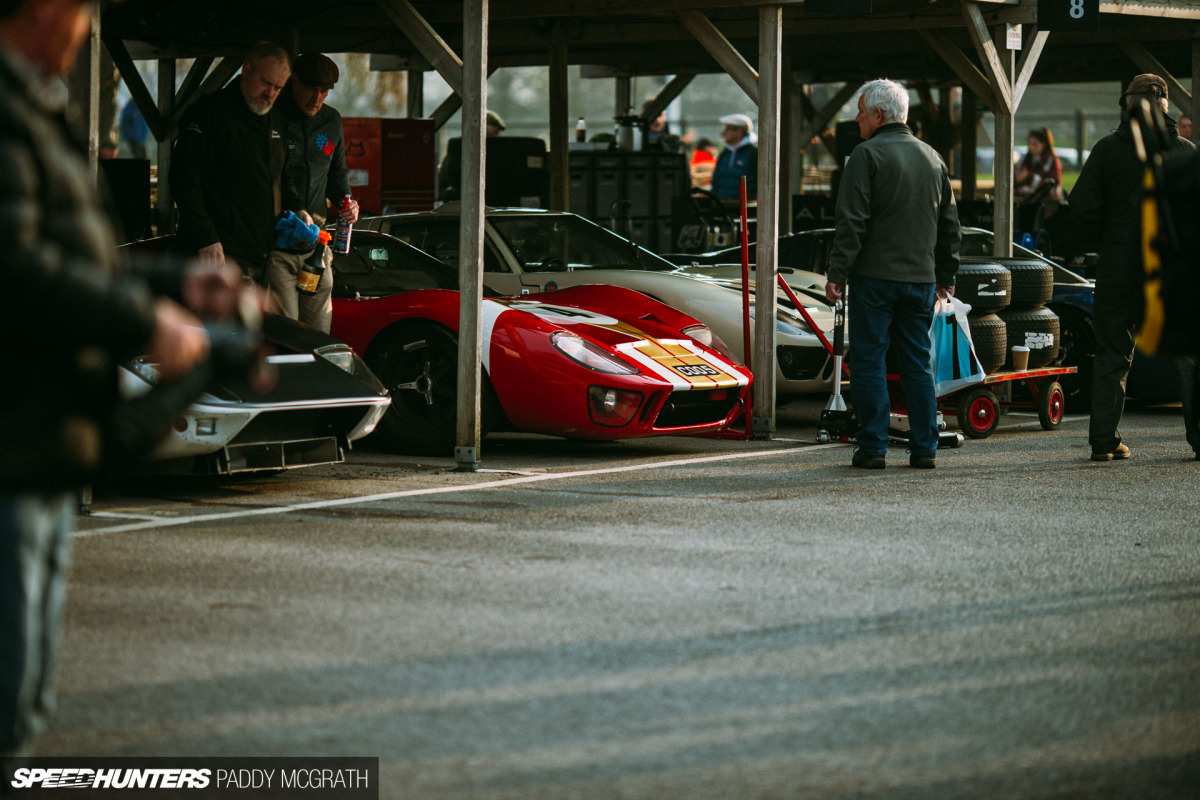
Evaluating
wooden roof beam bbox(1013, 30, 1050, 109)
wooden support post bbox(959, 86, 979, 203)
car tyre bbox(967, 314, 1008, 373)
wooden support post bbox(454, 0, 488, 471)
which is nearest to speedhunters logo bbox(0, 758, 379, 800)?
wooden support post bbox(454, 0, 488, 471)

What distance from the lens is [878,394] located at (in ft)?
27.2

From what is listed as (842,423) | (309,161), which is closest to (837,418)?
(842,423)

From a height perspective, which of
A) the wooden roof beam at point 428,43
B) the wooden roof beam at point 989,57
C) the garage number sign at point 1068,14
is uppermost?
the garage number sign at point 1068,14

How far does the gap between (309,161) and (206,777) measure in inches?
211

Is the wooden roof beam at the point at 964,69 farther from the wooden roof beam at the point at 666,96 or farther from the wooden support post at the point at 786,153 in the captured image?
the wooden roof beam at the point at 666,96

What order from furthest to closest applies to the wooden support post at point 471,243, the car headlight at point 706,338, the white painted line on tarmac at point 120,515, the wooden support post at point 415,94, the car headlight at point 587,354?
the wooden support post at point 415,94 → the car headlight at point 706,338 → the car headlight at point 587,354 → the wooden support post at point 471,243 → the white painted line on tarmac at point 120,515

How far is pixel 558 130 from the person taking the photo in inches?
729

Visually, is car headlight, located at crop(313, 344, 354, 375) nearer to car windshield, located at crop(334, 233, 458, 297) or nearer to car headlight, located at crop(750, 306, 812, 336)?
car windshield, located at crop(334, 233, 458, 297)

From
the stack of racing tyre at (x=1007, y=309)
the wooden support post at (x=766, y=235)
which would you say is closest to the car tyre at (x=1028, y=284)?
the stack of racing tyre at (x=1007, y=309)

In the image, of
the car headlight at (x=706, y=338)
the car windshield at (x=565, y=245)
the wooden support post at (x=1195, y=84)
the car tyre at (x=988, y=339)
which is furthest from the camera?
the wooden support post at (x=1195, y=84)

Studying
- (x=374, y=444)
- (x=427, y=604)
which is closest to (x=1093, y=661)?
(x=427, y=604)

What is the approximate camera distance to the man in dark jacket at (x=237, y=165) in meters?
7.56

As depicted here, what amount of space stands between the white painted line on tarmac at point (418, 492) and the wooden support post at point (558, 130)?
30.0 ft

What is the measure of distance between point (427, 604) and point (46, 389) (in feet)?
8.46
